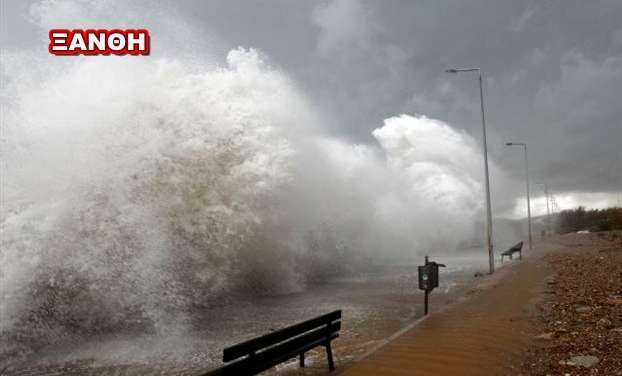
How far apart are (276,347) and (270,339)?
0.80 ft

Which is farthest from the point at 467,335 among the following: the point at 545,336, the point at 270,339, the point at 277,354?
the point at 270,339

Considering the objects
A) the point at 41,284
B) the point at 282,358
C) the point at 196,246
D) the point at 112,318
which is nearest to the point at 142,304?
the point at 112,318

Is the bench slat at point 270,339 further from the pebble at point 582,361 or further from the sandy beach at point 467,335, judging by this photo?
the pebble at point 582,361

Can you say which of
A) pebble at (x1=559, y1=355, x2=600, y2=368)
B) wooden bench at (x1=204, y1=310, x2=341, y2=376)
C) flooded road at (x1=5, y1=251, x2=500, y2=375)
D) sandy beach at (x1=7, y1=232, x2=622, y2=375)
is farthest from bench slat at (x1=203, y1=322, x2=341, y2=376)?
pebble at (x1=559, y1=355, x2=600, y2=368)

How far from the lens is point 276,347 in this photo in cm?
582

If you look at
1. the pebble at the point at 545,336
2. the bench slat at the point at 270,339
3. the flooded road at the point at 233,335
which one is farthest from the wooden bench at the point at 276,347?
the pebble at the point at 545,336

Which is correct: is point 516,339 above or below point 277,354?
below

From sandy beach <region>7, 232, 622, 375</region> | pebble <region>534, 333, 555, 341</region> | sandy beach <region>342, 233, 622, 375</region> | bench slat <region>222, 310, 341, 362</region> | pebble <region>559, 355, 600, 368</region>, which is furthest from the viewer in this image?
pebble <region>534, 333, 555, 341</region>

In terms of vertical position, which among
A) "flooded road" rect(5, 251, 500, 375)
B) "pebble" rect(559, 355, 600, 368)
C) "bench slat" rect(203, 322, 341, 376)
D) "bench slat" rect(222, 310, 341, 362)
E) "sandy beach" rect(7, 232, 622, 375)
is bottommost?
"flooded road" rect(5, 251, 500, 375)

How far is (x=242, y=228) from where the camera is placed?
18875 millimetres

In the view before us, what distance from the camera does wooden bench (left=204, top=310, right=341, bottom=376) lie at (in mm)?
5061

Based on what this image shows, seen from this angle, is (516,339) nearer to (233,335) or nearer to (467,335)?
(467,335)

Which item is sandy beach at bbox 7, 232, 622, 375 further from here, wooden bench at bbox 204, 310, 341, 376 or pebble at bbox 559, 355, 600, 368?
wooden bench at bbox 204, 310, 341, 376

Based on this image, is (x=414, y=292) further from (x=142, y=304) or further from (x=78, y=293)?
(x=78, y=293)
